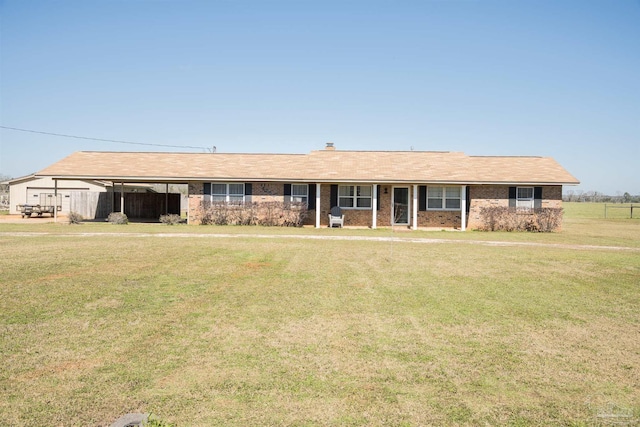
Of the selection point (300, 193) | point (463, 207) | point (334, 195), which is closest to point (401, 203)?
point (463, 207)

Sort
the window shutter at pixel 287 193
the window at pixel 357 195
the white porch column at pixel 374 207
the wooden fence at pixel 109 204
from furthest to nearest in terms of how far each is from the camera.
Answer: the wooden fence at pixel 109 204 < the window at pixel 357 195 < the window shutter at pixel 287 193 < the white porch column at pixel 374 207

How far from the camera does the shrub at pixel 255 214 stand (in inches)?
977

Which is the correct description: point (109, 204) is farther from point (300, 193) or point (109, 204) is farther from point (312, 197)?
point (312, 197)

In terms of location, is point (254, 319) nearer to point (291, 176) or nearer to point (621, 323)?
point (621, 323)

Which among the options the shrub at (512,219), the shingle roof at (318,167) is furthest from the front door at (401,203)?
the shrub at (512,219)

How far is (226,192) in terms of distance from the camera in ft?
83.4

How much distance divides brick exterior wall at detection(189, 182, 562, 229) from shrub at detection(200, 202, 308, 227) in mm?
415

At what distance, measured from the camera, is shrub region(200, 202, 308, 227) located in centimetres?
2481

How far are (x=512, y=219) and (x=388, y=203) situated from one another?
6.89 metres

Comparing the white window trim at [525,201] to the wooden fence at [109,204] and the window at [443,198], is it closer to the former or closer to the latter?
the window at [443,198]

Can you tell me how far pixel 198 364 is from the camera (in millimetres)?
5066

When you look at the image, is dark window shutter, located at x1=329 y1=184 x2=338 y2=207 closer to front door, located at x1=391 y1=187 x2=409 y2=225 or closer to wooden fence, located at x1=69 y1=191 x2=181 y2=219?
front door, located at x1=391 y1=187 x2=409 y2=225

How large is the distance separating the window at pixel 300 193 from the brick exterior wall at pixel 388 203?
628 millimetres

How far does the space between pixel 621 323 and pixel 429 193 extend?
18396mm
